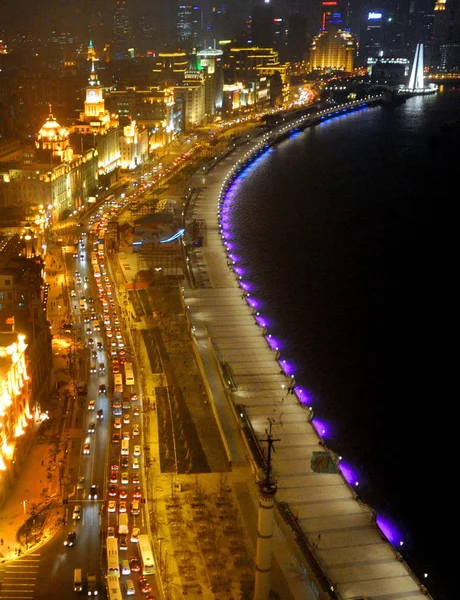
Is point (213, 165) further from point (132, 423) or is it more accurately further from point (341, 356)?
point (132, 423)

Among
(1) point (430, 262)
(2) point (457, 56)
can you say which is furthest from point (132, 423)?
(2) point (457, 56)

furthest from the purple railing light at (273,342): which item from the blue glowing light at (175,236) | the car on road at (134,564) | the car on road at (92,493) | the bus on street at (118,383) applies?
the car on road at (134,564)

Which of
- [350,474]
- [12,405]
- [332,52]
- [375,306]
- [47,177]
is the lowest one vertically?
[350,474]

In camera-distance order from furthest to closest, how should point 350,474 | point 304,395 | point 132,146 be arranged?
point 132,146 → point 304,395 → point 350,474

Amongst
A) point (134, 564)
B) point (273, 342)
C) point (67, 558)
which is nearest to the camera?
point (134, 564)

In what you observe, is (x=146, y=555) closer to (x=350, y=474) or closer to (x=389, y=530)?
(x=389, y=530)

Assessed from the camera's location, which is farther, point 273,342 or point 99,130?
point 99,130

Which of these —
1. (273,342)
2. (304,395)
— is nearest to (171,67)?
(273,342)
